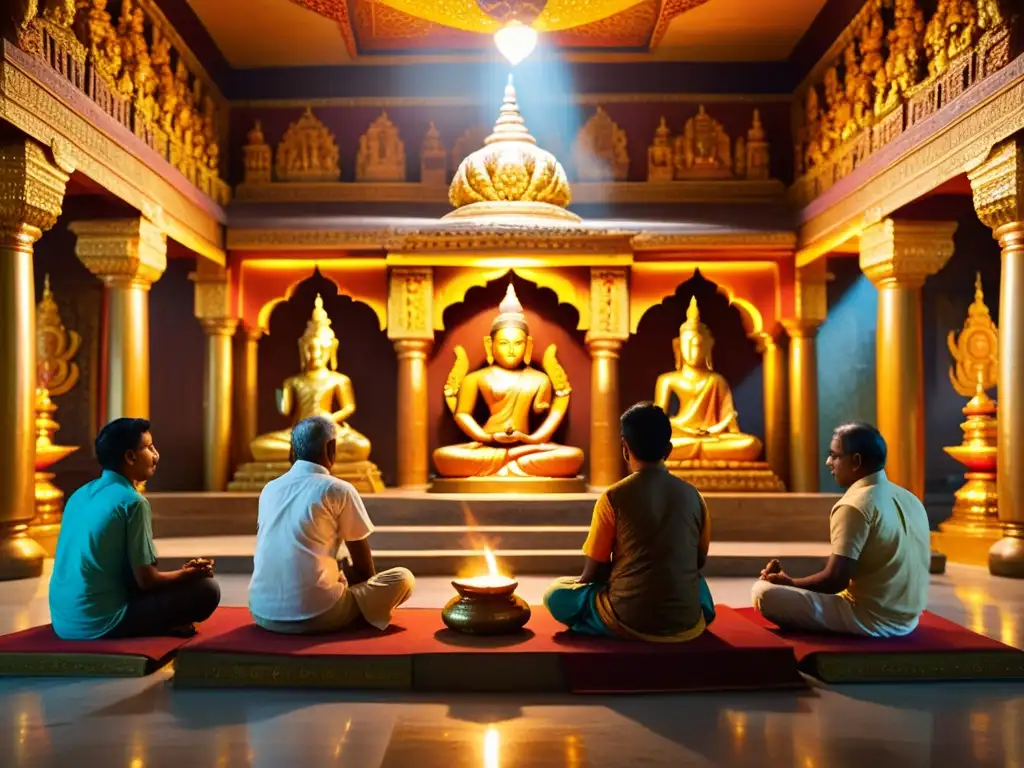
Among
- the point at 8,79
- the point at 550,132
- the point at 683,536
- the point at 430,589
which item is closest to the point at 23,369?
the point at 8,79

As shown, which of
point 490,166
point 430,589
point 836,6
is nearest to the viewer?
point 430,589

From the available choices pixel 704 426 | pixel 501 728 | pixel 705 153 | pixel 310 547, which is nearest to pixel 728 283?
pixel 705 153

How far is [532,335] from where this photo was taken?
10383 millimetres

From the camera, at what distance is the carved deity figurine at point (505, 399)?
9.12 m

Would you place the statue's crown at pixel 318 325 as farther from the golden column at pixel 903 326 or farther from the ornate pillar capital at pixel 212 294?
the golden column at pixel 903 326

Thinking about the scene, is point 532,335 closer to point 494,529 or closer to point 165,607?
point 494,529

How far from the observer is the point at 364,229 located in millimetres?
9648

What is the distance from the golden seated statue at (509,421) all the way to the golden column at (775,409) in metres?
1.94

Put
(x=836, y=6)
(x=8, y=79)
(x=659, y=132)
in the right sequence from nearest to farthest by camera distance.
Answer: (x=8, y=79)
(x=836, y=6)
(x=659, y=132)

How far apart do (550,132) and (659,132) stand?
1061 mm

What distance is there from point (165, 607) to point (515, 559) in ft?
10.8

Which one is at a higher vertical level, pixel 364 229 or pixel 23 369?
pixel 364 229

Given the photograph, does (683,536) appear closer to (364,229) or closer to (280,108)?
(364,229)

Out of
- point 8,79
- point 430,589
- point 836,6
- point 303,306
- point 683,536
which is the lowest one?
point 430,589
